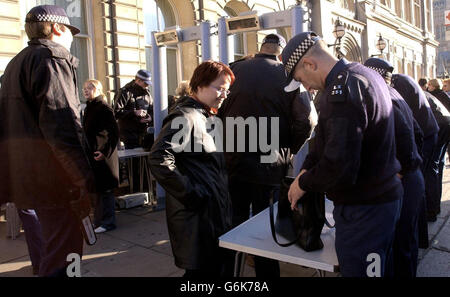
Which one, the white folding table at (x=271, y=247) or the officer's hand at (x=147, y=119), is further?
the officer's hand at (x=147, y=119)

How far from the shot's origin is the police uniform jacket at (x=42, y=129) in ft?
7.02

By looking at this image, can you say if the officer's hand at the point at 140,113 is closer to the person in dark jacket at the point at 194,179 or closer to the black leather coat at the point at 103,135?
the black leather coat at the point at 103,135

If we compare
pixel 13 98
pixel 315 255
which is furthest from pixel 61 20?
pixel 315 255

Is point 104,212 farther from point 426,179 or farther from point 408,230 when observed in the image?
point 426,179

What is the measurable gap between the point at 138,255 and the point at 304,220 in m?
2.32

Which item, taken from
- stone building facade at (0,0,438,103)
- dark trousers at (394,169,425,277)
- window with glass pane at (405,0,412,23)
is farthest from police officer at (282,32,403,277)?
window with glass pane at (405,0,412,23)

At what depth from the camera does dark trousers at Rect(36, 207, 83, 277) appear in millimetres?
2242

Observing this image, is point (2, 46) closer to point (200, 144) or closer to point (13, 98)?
point (13, 98)

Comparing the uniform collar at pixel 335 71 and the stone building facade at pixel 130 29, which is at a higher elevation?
the stone building facade at pixel 130 29

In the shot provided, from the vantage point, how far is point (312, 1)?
16.8 m

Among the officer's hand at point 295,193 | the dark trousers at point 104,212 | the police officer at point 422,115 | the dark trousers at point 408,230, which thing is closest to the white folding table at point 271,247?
the officer's hand at point 295,193

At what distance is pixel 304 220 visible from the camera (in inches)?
78.4

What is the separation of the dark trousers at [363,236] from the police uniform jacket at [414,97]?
2.15 meters
